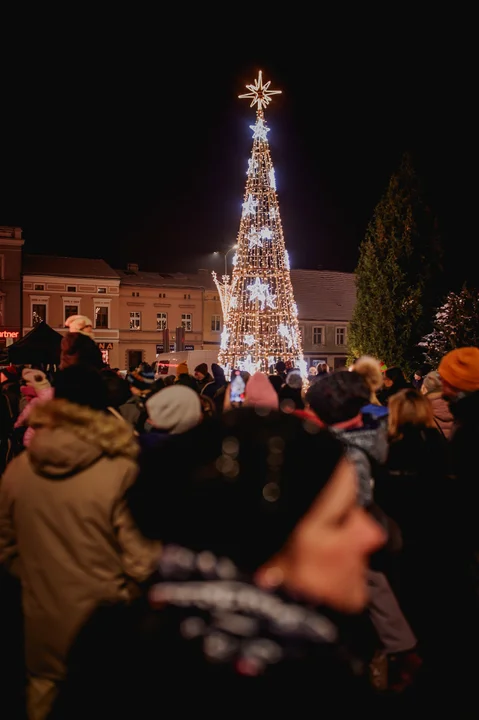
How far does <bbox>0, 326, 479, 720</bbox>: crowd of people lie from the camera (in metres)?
1.79

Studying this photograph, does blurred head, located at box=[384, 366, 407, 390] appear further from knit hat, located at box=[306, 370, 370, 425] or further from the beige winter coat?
the beige winter coat

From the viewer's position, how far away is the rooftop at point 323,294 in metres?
54.2

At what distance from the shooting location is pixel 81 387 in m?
3.82

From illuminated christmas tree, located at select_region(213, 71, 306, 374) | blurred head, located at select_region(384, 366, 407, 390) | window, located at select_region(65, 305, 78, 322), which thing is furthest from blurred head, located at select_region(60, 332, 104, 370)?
window, located at select_region(65, 305, 78, 322)

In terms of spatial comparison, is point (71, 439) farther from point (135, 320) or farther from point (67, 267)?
point (135, 320)

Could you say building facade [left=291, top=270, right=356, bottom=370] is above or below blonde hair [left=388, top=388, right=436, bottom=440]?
above

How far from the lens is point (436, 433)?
5.10 meters

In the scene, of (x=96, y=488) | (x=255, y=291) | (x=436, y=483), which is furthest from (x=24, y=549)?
(x=255, y=291)

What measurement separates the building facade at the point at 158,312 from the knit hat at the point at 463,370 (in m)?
47.8

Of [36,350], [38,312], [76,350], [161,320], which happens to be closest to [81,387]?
[76,350]

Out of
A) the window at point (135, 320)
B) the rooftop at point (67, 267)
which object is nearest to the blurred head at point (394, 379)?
the rooftop at point (67, 267)

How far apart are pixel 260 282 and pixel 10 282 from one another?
34340 millimetres

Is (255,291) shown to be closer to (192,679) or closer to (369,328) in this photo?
(369,328)

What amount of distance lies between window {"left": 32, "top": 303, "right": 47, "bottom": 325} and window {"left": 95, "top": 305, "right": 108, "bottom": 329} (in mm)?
4049
